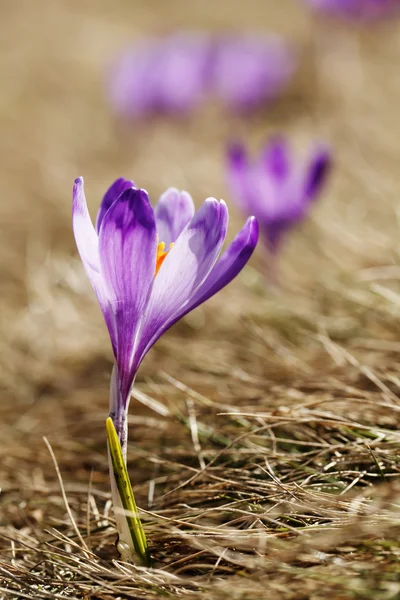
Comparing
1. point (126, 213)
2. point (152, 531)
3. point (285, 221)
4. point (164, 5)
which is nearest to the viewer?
point (126, 213)

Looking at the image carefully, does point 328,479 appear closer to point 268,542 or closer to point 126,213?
point 268,542

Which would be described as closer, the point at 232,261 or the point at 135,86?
the point at 232,261

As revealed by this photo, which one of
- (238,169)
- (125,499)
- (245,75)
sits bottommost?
(125,499)

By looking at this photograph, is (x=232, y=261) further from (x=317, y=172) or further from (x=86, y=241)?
(x=317, y=172)

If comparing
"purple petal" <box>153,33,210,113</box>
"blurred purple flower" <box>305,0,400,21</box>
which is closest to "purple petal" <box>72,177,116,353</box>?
"purple petal" <box>153,33,210,113</box>

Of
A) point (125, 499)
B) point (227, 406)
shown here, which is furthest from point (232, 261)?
point (227, 406)

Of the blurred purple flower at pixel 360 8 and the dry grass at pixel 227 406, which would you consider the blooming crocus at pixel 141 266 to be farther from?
the blurred purple flower at pixel 360 8

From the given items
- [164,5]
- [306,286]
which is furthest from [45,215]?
[164,5]
